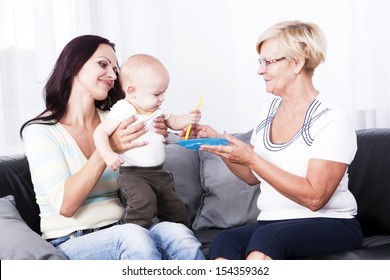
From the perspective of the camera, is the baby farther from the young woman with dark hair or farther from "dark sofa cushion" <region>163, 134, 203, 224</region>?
"dark sofa cushion" <region>163, 134, 203, 224</region>

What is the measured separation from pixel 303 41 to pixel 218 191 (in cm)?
93

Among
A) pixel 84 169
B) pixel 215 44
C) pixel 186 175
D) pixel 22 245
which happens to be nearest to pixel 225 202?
pixel 186 175

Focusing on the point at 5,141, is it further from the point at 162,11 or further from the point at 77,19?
the point at 162,11

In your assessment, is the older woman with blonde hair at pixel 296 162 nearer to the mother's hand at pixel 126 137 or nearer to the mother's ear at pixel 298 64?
the mother's ear at pixel 298 64

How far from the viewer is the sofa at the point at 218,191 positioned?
2.52m

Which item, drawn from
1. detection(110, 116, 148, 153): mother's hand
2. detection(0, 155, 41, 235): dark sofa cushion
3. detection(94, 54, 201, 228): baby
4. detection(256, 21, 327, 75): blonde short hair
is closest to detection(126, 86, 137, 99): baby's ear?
detection(94, 54, 201, 228): baby

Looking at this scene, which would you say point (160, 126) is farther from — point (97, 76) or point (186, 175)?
point (186, 175)

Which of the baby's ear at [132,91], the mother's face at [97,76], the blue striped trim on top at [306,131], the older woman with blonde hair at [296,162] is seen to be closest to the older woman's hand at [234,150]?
the older woman with blonde hair at [296,162]

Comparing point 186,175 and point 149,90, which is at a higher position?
point 149,90

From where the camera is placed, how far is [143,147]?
7.49ft

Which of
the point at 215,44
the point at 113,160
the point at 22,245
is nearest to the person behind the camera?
the point at 22,245

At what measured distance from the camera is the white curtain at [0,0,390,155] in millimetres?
3379
